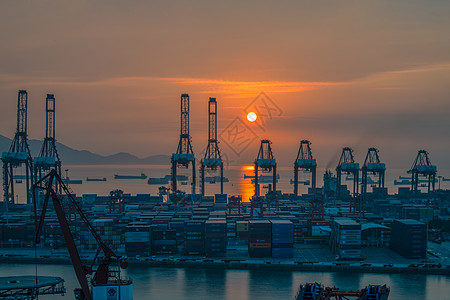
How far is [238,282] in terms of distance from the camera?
69.1 feet

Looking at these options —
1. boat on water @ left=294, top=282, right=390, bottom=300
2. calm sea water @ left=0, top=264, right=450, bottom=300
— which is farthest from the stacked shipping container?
boat on water @ left=294, top=282, right=390, bottom=300

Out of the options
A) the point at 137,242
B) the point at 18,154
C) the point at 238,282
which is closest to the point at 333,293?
the point at 238,282

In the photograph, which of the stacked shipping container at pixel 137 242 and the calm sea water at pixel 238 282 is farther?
the stacked shipping container at pixel 137 242

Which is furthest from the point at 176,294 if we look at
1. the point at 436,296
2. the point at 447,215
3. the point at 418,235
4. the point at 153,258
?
the point at 447,215

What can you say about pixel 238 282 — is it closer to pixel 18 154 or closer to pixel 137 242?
pixel 137 242

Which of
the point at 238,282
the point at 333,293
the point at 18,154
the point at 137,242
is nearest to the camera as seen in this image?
the point at 333,293

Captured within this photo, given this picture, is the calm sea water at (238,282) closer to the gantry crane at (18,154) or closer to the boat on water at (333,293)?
the boat on water at (333,293)

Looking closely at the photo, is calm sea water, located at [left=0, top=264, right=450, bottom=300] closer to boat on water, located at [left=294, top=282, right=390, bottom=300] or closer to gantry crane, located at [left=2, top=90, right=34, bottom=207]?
boat on water, located at [left=294, top=282, right=390, bottom=300]

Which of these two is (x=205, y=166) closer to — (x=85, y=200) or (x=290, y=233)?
(x=85, y=200)

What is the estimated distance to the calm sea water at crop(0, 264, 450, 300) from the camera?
19344mm

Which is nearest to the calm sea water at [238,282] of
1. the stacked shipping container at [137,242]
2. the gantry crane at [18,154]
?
the stacked shipping container at [137,242]

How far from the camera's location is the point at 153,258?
24.5m

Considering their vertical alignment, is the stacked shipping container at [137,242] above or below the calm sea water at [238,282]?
above

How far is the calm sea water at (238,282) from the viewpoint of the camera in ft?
63.5
